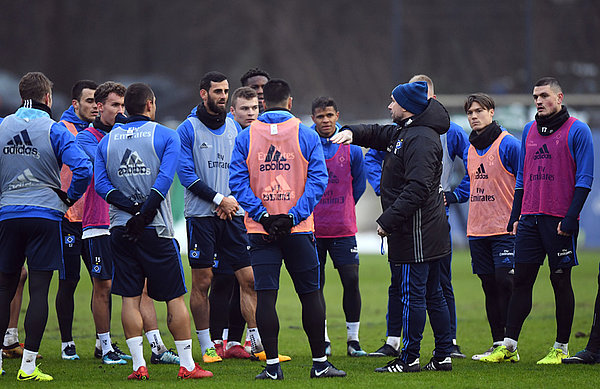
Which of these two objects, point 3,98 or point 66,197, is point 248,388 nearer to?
point 66,197

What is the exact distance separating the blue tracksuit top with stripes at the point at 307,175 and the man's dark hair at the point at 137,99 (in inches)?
31.2

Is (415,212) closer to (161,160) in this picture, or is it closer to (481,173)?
(481,173)

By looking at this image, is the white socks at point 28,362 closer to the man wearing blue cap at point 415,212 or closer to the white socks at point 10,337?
the white socks at point 10,337

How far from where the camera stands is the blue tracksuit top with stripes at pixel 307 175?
702 centimetres

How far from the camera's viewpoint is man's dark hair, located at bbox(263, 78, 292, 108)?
7242 mm

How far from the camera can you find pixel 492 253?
28.0 feet

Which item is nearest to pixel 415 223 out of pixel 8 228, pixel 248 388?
pixel 248 388

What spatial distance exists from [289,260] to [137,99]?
5.70ft

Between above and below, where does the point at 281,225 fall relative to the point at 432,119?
below

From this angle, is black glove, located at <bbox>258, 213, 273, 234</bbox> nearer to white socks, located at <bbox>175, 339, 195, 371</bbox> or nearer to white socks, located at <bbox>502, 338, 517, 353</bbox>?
white socks, located at <bbox>175, 339, 195, 371</bbox>

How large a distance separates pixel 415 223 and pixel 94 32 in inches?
1170

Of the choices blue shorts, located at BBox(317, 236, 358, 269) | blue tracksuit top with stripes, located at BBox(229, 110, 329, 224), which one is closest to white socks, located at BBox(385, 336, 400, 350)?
blue shorts, located at BBox(317, 236, 358, 269)

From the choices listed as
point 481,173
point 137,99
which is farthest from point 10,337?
point 481,173

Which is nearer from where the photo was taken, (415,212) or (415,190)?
(415,190)
